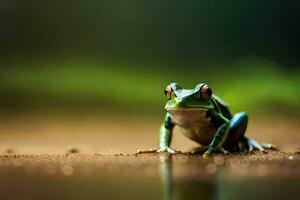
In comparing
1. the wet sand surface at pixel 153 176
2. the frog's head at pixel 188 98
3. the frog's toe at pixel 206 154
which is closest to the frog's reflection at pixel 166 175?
the wet sand surface at pixel 153 176

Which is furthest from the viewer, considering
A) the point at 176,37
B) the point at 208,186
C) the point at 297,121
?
the point at 176,37

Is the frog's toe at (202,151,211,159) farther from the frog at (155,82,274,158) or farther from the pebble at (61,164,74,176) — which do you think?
the pebble at (61,164,74,176)

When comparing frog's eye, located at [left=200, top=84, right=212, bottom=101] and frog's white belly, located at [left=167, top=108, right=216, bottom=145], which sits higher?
frog's eye, located at [left=200, top=84, right=212, bottom=101]

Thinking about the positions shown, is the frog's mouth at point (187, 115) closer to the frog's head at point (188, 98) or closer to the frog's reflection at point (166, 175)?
the frog's head at point (188, 98)

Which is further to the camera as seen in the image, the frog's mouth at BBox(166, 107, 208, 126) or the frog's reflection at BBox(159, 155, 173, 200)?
the frog's mouth at BBox(166, 107, 208, 126)

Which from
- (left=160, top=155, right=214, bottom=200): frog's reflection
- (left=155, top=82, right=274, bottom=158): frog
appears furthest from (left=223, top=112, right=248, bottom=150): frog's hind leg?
(left=160, top=155, right=214, bottom=200): frog's reflection

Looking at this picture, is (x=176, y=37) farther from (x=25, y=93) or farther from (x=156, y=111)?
(x=25, y=93)

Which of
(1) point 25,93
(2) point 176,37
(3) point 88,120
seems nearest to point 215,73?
(2) point 176,37
